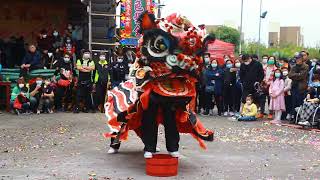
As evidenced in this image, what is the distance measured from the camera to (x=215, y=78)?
14.3 meters

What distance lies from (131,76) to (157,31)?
3.42 ft

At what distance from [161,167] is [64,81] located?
27.1 feet

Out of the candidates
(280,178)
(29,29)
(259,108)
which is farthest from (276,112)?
(29,29)

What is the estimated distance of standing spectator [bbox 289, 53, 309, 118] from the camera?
12.9 metres

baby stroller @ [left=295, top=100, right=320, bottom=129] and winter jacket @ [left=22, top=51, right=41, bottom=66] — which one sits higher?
winter jacket @ [left=22, top=51, right=41, bottom=66]

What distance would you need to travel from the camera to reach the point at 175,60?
674 cm

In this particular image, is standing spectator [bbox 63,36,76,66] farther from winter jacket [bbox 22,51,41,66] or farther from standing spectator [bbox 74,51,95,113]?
standing spectator [bbox 74,51,95,113]

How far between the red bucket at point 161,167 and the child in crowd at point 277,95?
22.4 ft

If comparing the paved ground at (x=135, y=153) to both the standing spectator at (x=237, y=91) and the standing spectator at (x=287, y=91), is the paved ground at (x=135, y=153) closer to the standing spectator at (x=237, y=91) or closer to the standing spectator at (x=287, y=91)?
the standing spectator at (x=287, y=91)

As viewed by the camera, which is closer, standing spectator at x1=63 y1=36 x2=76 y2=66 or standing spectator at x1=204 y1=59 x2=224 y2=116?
standing spectator at x1=204 y1=59 x2=224 y2=116

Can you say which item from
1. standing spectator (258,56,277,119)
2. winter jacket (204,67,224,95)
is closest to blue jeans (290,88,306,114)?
standing spectator (258,56,277,119)

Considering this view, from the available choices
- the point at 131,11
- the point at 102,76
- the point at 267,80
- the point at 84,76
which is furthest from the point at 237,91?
the point at 131,11

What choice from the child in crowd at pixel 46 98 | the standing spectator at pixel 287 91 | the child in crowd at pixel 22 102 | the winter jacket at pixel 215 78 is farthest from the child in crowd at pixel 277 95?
the child in crowd at pixel 22 102

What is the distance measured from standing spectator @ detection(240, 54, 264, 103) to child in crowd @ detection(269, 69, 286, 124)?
52cm
